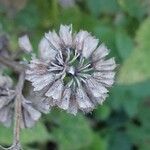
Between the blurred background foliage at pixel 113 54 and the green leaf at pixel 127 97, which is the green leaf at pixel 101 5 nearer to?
the blurred background foliage at pixel 113 54

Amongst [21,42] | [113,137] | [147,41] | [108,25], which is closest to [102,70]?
[21,42]

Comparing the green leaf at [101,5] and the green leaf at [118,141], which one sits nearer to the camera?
the green leaf at [101,5]

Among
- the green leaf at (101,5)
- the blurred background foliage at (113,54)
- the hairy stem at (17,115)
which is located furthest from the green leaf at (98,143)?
the hairy stem at (17,115)

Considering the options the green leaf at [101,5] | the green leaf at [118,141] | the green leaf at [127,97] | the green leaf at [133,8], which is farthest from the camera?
the green leaf at [118,141]

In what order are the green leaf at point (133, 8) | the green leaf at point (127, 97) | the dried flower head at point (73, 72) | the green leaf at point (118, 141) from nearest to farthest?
the dried flower head at point (73, 72) < the green leaf at point (133, 8) < the green leaf at point (127, 97) < the green leaf at point (118, 141)

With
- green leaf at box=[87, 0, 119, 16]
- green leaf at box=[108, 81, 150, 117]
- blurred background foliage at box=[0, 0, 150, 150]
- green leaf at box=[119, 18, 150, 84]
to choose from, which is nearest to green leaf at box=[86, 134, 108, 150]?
blurred background foliage at box=[0, 0, 150, 150]

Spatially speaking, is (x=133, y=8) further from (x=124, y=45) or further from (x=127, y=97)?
(x=127, y=97)

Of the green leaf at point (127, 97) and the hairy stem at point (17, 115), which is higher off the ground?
the green leaf at point (127, 97)
